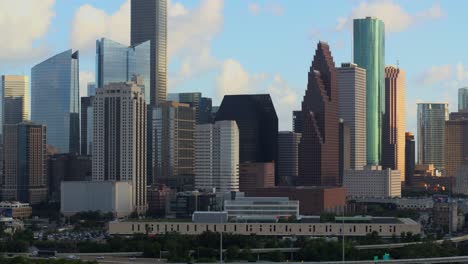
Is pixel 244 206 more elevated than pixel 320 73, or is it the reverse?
pixel 320 73

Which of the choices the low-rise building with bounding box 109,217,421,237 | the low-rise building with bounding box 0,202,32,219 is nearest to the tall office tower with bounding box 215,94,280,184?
the low-rise building with bounding box 0,202,32,219

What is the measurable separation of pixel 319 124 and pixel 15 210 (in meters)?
51.0

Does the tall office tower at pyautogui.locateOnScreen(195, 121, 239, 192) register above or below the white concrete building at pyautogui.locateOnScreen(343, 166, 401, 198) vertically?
above

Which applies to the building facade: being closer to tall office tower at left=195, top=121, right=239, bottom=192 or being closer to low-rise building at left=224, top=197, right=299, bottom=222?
tall office tower at left=195, top=121, right=239, bottom=192

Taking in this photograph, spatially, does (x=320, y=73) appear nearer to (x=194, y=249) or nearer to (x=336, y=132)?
(x=336, y=132)

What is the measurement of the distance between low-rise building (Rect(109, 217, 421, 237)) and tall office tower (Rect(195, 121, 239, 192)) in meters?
42.9

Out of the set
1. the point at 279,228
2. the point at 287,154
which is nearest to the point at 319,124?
the point at 287,154

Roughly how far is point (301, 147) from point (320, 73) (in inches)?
497

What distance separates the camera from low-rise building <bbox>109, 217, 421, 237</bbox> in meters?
106

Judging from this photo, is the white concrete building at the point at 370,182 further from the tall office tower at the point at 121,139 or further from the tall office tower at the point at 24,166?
the tall office tower at the point at 24,166

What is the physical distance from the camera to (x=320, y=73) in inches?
6491

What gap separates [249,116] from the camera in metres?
174

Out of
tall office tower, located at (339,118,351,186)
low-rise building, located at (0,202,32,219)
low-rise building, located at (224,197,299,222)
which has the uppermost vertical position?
tall office tower, located at (339,118,351,186)

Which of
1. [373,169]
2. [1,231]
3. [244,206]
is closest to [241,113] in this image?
[373,169]
